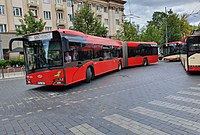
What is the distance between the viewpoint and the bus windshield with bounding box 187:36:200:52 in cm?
1284

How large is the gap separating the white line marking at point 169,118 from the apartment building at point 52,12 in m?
26.2

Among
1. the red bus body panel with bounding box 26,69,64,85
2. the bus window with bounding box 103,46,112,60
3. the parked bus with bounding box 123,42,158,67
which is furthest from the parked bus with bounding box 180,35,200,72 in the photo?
the red bus body panel with bounding box 26,69,64,85

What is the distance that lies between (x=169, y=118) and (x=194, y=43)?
31.7 feet

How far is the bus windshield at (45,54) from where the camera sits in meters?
9.41

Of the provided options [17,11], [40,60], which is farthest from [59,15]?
[40,60]

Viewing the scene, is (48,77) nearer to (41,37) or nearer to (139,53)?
(41,37)

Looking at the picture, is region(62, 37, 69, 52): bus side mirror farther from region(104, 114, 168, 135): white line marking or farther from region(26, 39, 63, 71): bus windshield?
region(104, 114, 168, 135): white line marking

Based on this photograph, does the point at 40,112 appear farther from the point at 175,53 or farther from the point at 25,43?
the point at 175,53

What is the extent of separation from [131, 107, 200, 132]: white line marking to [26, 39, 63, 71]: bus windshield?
512cm

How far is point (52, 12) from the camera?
3747cm

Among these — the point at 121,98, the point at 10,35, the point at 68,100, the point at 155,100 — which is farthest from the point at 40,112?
the point at 10,35

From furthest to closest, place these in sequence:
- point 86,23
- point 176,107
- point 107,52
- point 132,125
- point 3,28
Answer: point 3,28
point 86,23
point 107,52
point 176,107
point 132,125

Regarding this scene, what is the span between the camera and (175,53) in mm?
29719

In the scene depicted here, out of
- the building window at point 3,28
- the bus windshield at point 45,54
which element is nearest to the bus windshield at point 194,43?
the bus windshield at point 45,54
